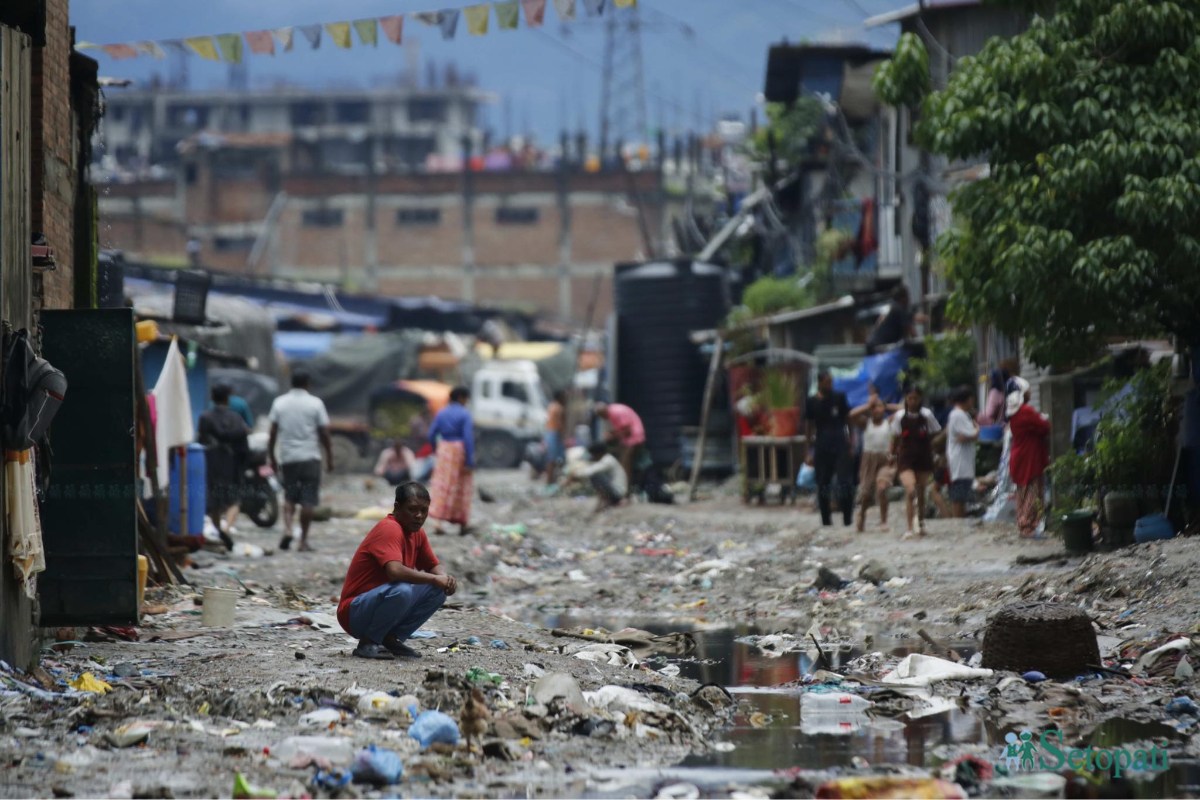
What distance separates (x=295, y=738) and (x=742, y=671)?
Result: 3.50 m

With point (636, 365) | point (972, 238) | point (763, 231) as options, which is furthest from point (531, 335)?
point (972, 238)

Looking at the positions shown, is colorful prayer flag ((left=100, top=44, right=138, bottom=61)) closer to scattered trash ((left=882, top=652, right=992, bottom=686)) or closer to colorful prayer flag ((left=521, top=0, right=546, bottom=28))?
colorful prayer flag ((left=521, top=0, right=546, bottom=28))

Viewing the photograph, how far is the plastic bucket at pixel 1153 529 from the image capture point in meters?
12.4

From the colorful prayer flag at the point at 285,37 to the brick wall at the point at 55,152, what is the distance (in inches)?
139

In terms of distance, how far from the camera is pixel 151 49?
1538 cm

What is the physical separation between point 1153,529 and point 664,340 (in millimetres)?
17741

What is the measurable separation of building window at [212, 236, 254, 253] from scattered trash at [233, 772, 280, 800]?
2435 inches

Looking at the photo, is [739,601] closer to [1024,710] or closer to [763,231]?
[1024,710]

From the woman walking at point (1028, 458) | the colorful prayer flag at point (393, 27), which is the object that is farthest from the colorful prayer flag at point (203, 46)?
the woman walking at point (1028, 458)

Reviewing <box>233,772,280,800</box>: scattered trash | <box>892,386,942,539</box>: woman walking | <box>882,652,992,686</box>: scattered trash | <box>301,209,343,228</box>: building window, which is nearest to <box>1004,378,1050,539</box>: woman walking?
<box>892,386,942,539</box>: woman walking

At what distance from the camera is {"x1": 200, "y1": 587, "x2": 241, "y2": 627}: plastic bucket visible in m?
10.3

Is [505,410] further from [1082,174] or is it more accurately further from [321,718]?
[321,718]

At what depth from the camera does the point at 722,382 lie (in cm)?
2823

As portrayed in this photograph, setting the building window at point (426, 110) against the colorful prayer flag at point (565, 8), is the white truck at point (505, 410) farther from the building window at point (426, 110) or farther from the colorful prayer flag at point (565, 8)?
the building window at point (426, 110)
